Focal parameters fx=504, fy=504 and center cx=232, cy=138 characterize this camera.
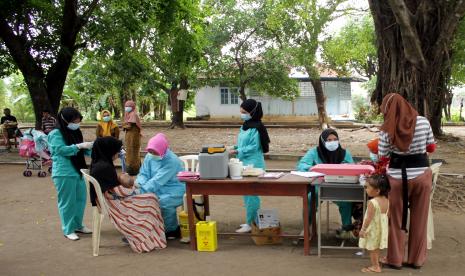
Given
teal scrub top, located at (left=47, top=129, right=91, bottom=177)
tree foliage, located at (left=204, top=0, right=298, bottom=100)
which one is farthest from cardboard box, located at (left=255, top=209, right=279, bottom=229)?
tree foliage, located at (left=204, top=0, right=298, bottom=100)

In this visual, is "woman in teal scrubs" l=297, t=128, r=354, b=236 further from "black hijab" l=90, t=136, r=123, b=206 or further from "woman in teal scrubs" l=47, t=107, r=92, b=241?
"woman in teal scrubs" l=47, t=107, r=92, b=241

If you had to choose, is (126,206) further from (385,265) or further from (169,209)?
(385,265)

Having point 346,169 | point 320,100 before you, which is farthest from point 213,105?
point 346,169

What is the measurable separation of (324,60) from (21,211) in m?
17.0

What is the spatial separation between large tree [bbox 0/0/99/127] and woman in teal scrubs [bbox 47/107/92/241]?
26.0 feet

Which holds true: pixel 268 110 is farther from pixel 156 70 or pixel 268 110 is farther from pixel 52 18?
pixel 52 18

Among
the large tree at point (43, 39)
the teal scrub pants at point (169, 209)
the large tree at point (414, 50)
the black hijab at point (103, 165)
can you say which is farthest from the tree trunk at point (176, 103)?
the black hijab at point (103, 165)

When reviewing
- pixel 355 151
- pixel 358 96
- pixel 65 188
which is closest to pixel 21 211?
pixel 65 188

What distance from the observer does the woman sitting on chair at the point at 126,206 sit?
559 cm

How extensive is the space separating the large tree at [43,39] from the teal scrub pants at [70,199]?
807 cm

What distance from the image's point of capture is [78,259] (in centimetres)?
538

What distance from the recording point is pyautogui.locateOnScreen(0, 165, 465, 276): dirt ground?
4.87 metres

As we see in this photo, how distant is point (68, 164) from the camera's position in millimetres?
6152

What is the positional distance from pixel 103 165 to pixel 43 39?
9.52 m
